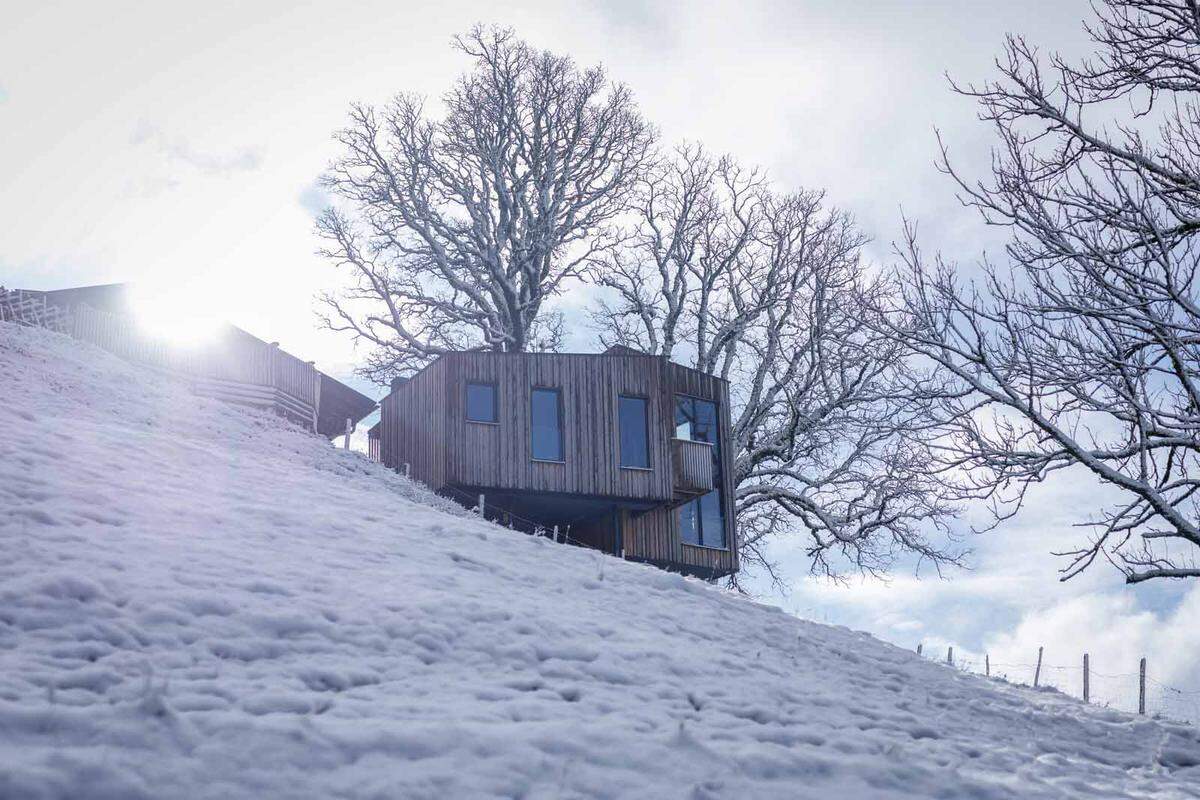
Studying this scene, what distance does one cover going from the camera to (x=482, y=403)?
2759cm

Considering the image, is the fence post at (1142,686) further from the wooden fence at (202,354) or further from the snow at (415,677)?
the wooden fence at (202,354)

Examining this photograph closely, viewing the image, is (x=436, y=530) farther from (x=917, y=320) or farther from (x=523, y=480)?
(x=523, y=480)

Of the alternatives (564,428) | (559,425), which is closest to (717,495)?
(564,428)

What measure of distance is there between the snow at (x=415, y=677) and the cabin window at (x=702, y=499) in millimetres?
14330

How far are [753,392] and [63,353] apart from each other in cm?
2091

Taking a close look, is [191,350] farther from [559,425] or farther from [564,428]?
[564,428]

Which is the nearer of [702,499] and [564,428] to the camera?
[564,428]

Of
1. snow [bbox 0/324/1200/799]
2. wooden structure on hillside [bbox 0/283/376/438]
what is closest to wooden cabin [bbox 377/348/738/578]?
wooden structure on hillside [bbox 0/283/376/438]

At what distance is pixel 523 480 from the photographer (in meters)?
27.2

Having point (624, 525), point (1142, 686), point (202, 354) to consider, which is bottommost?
point (1142, 686)

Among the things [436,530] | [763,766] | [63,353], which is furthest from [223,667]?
[63,353]

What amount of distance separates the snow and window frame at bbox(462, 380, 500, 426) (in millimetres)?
11743

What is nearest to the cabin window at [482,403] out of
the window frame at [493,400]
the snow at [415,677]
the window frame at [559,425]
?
the window frame at [493,400]

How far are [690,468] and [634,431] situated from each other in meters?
1.94
